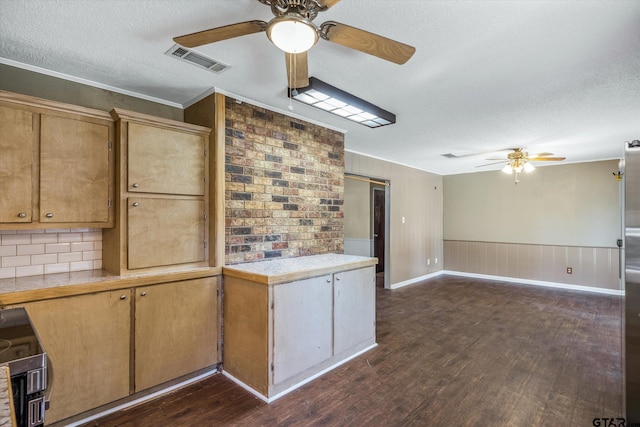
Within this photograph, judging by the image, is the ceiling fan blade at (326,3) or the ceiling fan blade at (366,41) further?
the ceiling fan blade at (366,41)

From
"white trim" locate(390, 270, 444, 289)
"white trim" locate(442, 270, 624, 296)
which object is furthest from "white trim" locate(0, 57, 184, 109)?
"white trim" locate(442, 270, 624, 296)

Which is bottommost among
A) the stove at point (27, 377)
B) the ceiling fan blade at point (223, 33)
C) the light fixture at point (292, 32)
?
the stove at point (27, 377)

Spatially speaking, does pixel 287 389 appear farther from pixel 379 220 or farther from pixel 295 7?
pixel 379 220

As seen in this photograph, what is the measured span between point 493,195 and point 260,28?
6.79m

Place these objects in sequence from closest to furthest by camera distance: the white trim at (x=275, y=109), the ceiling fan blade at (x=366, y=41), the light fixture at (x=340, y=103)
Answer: the ceiling fan blade at (x=366, y=41) < the light fixture at (x=340, y=103) < the white trim at (x=275, y=109)

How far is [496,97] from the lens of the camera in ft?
9.23

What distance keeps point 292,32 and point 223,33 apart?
41cm

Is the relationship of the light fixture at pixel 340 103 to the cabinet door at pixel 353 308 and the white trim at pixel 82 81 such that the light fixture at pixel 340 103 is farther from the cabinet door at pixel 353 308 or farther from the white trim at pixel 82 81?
the cabinet door at pixel 353 308

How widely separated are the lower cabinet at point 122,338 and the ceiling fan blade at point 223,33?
1.71m

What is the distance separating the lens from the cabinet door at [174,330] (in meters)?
2.27

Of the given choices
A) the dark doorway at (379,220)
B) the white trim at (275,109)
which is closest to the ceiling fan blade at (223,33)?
the white trim at (275,109)

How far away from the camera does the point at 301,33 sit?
137 centimetres

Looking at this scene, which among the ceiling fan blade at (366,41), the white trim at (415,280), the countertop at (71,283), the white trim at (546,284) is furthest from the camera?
the white trim at (415,280)

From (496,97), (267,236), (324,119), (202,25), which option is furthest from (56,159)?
(496,97)
